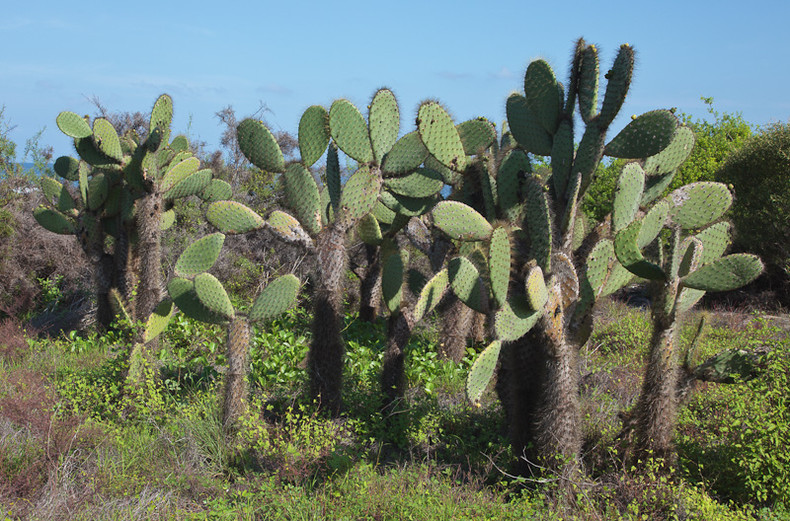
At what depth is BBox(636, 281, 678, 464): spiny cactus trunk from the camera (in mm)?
4012

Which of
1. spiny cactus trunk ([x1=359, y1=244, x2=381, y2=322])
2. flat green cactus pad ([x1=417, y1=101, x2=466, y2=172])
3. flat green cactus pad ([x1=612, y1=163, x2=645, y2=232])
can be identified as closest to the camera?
flat green cactus pad ([x1=612, y1=163, x2=645, y2=232])

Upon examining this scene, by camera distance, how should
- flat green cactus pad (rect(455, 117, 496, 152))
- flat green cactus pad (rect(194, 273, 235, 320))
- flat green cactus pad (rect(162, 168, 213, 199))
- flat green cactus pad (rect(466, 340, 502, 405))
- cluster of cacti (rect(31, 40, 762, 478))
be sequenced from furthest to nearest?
flat green cactus pad (rect(162, 168, 213, 199)), flat green cactus pad (rect(455, 117, 496, 152)), flat green cactus pad (rect(194, 273, 235, 320)), cluster of cacti (rect(31, 40, 762, 478)), flat green cactus pad (rect(466, 340, 502, 405))

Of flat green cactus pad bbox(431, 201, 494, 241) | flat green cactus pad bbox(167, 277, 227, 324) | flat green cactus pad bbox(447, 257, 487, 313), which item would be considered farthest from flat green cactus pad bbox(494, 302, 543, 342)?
flat green cactus pad bbox(167, 277, 227, 324)

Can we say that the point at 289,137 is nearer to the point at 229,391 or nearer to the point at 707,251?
the point at 229,391

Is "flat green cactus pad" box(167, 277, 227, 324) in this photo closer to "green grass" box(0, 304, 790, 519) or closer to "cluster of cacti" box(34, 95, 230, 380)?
"green grass" box(0, 304, 790, 519)

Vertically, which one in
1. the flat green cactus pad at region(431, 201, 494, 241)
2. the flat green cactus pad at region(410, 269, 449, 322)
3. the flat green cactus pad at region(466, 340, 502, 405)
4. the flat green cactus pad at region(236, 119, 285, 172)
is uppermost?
the flat green cactus pad at region(236, 119, 285, 172)

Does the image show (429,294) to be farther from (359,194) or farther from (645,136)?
(645,136)

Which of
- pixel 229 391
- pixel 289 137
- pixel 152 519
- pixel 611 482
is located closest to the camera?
pixel 152 519

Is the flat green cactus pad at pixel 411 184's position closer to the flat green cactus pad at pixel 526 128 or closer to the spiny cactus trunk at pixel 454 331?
the flat green cactus pad at pixel 526 128

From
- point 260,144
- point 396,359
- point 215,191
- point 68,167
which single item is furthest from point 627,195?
point 68,167

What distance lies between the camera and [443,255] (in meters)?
6.68

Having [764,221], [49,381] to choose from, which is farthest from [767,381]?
[764,221]

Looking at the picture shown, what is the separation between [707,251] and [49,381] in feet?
16.8

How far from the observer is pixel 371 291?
25.1ft
